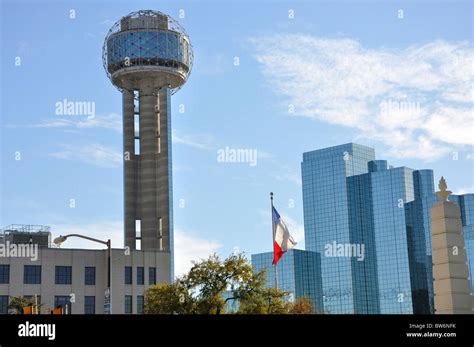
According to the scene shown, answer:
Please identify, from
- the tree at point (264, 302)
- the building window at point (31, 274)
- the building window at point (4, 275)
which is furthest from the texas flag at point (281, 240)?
the building window at point (4, 275)

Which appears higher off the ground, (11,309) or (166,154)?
(166,154)

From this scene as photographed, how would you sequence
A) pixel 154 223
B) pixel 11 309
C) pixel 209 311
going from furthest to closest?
pixel 154 223, pixel 11 309, pixel 209 311

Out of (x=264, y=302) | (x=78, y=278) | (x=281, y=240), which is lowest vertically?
(x=264, y=302)

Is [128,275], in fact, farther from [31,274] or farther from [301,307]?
[301,307]

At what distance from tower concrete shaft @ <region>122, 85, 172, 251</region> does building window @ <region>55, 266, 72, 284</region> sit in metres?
47.9

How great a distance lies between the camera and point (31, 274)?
98.9m

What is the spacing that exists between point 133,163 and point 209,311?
93.5 m

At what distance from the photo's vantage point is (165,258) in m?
109

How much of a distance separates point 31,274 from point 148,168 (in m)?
56.3

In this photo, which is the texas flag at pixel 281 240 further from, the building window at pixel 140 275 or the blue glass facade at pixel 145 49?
the blue glass facade at pixel 145 49

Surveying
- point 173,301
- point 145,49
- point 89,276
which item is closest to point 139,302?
point 89,276
